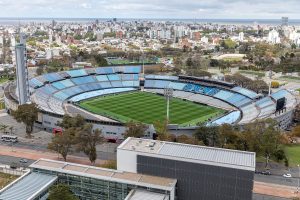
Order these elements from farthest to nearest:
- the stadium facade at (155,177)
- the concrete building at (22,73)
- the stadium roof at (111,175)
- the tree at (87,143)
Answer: the concrete building at (22,73) → the tree at (87,143) → the stadium roof at (111,175) → the stadium facade at (155,177)

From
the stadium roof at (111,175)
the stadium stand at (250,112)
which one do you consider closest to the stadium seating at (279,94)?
the stadium stand at (250,112)

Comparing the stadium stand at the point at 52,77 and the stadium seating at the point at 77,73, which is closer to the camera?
the stadium stand at the point at 52,77

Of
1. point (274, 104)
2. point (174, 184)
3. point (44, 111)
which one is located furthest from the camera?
point (274, 104)

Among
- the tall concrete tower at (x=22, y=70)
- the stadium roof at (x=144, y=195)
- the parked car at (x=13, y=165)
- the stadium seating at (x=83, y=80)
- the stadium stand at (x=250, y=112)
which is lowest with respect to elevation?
the parked car at (x=13, y=165)

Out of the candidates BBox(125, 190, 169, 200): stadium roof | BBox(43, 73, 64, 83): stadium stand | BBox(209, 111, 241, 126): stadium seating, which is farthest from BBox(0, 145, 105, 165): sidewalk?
BBox(43, 73, 64, 83): stadium stand

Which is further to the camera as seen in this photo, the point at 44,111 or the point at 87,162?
the point at 44,111

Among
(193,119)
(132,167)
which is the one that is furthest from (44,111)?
(132,167)

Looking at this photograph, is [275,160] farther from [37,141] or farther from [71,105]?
[71,105]

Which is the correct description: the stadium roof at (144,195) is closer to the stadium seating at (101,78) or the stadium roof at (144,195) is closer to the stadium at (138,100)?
the stadium at (138,100)
